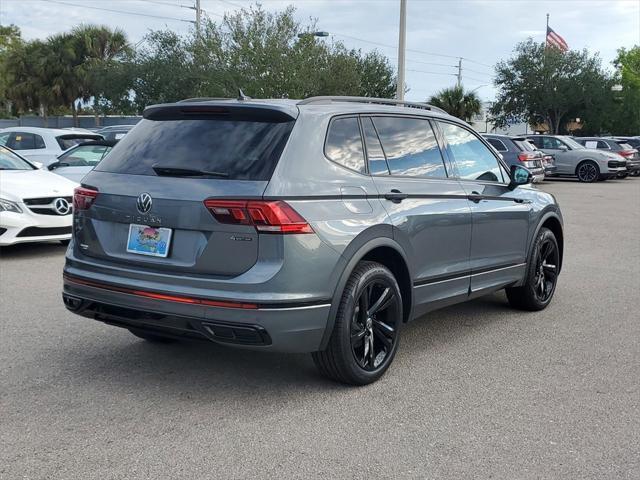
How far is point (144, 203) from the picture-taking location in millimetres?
4184

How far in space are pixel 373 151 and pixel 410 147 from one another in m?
0.46

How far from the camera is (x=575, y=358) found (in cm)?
520

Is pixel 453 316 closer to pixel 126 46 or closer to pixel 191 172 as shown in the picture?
pixel 191 172

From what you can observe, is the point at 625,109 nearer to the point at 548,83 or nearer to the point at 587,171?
the point at 548,83

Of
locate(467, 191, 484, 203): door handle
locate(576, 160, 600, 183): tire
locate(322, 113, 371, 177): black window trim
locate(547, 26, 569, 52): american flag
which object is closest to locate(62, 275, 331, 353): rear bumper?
locate(322, 113, 371, 177): black window trim

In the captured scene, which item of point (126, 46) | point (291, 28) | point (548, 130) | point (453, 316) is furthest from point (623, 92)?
point (453, 316)

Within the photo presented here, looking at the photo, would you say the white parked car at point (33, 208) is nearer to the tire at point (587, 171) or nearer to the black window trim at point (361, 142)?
the black window trim at point (361, 142)

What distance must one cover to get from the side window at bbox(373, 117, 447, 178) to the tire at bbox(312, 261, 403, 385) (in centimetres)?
78

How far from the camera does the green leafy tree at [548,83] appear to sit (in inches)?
1705

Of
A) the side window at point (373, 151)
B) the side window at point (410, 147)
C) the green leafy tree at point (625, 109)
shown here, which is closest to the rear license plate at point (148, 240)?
the side window at point (373, 151)

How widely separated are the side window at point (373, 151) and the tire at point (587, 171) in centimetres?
2412

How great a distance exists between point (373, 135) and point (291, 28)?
27.2 m

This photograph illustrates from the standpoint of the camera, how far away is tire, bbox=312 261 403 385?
168 inches

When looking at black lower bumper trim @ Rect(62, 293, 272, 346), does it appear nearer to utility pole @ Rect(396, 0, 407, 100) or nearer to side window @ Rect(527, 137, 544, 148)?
utility pole @ Rect(396, 0, 407, 100)
